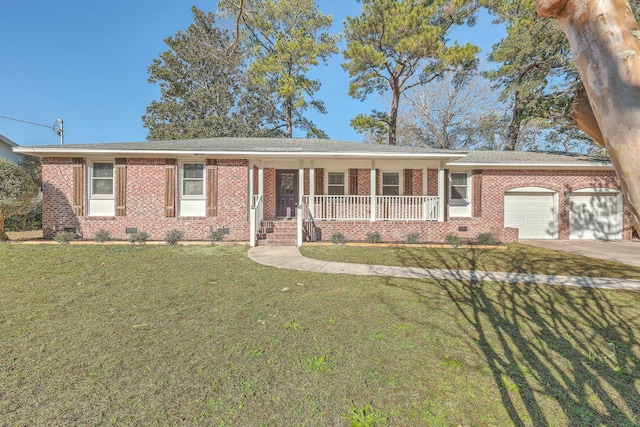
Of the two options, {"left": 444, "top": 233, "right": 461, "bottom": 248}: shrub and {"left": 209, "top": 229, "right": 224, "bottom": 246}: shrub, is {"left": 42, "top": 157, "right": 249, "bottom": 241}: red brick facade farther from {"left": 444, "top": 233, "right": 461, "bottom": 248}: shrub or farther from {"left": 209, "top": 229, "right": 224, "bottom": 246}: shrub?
{"left": 444, "top": 233, "right": 461, "bottom": 248}: shrub

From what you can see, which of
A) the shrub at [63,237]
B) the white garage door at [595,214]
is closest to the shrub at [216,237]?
the shrub at [63,237]

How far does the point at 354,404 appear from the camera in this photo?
7.18ft

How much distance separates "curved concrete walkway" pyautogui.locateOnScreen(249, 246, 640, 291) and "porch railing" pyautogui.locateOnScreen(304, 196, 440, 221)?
11.0ft

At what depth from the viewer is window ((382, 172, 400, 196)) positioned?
40.2 feet

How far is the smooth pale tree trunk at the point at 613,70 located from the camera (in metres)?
0.95

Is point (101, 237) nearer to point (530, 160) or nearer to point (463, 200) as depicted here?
point (463, 200)

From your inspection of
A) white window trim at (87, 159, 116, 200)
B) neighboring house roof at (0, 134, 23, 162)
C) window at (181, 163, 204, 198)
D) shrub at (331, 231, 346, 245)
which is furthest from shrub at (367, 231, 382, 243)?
neighboring house roof at (0, 134, 23, 162)

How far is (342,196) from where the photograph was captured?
34.0ft

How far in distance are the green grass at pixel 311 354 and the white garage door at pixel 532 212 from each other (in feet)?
25.3

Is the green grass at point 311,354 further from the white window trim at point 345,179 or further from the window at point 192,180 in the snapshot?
the white window trim at point 345,179

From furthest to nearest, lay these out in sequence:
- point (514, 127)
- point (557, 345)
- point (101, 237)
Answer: point (514, 127) → point (101, 237) → point (557, 345)

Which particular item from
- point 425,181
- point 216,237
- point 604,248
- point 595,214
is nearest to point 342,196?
point 425,181

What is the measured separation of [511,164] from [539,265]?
5666mm

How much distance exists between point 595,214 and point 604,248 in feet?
9.45
